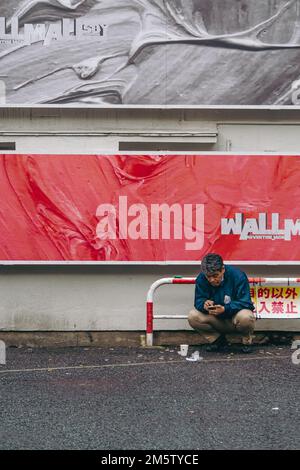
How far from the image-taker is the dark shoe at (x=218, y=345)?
915cm

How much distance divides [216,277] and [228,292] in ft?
1.13

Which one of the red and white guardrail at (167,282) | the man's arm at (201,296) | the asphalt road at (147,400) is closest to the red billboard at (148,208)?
the red and white guardrail at (167,282)

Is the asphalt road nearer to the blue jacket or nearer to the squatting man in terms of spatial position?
the squatting man

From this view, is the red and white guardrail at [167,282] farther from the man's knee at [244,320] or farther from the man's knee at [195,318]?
the man's knee at [244,320]

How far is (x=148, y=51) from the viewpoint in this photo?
392 inches

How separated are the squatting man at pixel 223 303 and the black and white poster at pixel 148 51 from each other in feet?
8.12

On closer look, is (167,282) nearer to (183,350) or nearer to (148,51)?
(183,350)

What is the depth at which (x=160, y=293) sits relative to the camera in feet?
31.9

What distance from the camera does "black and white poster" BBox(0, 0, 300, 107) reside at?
9.91 meters

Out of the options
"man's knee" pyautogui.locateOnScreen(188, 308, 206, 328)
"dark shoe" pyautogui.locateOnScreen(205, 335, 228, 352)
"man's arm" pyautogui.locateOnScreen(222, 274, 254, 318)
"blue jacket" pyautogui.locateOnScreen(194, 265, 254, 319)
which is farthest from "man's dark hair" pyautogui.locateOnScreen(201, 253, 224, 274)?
"dark shoe" pyautogui.locateOnScreen(205, 335, 228, 352)

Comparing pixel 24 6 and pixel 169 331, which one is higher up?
pixel 24 6
